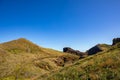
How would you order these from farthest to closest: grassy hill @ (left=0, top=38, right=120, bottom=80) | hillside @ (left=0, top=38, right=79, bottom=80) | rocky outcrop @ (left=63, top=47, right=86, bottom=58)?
rocky outcrop @ (left=63, top=47, right=86, bottom=58)
hillside @ (left=0, top=38, right=79, bottom=80)
grassy hill @ (left=0, top=38, right=120, bottom=80)

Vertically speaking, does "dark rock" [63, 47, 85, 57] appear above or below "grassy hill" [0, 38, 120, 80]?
above

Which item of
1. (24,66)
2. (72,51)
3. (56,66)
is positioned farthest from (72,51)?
(24,66)

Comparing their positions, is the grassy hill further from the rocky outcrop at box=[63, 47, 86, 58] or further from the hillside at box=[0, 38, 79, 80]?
the rocky outcrop at box=[63, 47, 86, 58]

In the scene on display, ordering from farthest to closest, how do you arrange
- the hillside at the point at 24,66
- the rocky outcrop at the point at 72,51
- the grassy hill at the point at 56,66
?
the rocky outcrop at the point at 72,51 → the hillside at the point at 24,66 → the grassy hill at the point at 56,66

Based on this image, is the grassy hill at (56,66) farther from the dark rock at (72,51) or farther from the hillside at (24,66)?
the dark rock at (72,51)

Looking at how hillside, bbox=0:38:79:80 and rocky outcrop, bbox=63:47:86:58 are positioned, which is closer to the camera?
hillside, bbox=0:38:79:80

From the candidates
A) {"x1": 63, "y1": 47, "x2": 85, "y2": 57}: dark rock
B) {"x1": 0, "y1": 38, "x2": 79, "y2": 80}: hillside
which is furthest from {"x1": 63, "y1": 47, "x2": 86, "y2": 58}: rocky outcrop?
{"x1": 0, "y1": 38, "x2": 79, "y2": 80}: hillside

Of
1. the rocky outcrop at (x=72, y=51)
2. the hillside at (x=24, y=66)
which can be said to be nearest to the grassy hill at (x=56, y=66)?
the hillside at (x=24, y=66)

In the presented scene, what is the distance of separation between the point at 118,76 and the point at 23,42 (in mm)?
118692

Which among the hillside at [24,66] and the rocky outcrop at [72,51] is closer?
the hillside at [24,66]

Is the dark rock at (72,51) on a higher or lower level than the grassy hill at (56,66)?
higher

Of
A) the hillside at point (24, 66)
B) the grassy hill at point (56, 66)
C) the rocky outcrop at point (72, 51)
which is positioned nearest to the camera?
the grassy hill at point (56, 66)

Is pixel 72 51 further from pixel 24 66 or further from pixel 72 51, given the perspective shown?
pixel 24 66

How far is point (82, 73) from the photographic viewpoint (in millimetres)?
27984
